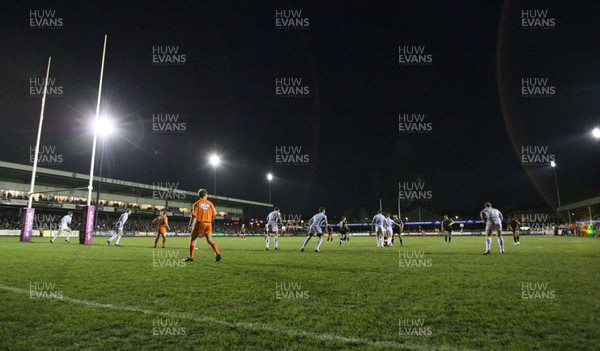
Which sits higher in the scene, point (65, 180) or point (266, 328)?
point (65, 180)

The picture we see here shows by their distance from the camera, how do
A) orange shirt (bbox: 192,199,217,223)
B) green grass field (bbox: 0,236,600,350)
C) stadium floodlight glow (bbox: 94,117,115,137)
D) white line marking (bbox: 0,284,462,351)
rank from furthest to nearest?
stadium floodlight glow (bbox: 94,117,115,137) < orange shirt (bbox: 192,199,217,223) < green grass field (bbox: 0,236,600,350) < white line marking (bbox: 0,284,462,351)

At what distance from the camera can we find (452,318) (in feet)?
14.2

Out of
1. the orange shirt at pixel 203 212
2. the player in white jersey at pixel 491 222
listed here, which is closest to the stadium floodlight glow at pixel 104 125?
the orange shirt at pixel 203 212

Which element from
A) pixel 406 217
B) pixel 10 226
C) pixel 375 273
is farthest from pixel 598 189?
pixel 10 226

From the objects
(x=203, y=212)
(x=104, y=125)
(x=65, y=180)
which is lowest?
(x=203, y=212)

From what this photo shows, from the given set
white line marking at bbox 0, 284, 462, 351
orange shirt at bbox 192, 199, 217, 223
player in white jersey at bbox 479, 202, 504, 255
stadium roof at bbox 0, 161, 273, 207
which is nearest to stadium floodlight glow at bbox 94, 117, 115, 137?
stadium roof at bbox 0, 161, 273, 207

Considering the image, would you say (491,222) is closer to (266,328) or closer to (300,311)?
(300,311)

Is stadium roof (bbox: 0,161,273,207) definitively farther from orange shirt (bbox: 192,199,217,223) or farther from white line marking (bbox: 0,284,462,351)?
white line marking (bbox: 0,284,462,351)

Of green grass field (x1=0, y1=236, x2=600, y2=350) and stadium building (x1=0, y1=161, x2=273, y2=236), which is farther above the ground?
stadium building (x1=0, y1=161, x2=273, y2=236)

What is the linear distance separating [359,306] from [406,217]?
A: 264 ft

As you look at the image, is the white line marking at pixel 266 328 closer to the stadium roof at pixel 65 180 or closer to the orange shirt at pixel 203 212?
the orange shirt at pixel 203 212

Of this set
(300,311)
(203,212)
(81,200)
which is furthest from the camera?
(81,200)

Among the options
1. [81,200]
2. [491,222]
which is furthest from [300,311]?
[81,200]

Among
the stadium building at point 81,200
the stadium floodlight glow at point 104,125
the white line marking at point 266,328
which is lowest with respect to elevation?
the white line marking at point 266,328
